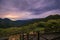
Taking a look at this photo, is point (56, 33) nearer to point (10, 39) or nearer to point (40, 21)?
point (10, 39)

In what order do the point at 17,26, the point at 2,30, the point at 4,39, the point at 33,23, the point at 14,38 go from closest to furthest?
the point at 14,38 < the point at 4,39 < the point at 17,26 < the point at 2,30 < the point at 33,23

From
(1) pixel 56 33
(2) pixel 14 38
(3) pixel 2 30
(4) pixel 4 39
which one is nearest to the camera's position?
(1) pixel 56 33

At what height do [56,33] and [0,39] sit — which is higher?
[56,33]

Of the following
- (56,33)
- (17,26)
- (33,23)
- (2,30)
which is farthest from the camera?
(33,23)

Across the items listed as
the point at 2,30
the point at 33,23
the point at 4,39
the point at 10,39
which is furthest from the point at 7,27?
the point at 10,39

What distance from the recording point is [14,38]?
22609mm

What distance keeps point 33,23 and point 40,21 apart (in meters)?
1.95

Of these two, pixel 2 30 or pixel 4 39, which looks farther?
pixel 2 30

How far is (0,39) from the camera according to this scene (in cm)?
2716

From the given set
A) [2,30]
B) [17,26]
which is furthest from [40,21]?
[2,30]

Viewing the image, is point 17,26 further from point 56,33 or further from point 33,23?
point 56,33

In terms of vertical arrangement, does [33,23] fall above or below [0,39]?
above

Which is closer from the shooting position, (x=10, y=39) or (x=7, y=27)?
(x=10, y=39)

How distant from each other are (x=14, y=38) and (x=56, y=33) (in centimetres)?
870
